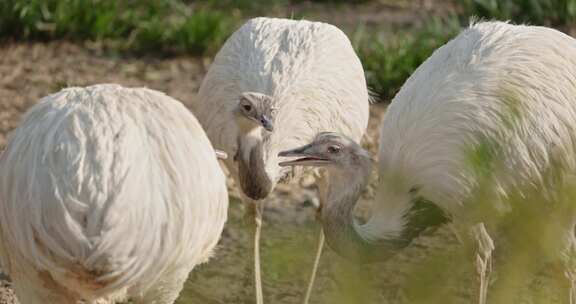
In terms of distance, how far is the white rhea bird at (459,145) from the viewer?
16.5 ft

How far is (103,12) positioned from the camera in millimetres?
8969

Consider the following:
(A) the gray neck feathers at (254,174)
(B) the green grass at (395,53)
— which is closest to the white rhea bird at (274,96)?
(A) the gray neck feathers at (254,174)

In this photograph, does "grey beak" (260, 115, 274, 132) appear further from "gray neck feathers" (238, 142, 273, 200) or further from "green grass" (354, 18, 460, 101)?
"green grass" (354, 18, 460, 101)

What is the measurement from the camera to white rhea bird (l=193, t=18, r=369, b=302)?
5211mm

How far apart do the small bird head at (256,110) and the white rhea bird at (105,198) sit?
0.70 m

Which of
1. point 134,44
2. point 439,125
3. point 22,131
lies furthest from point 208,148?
point 134,44

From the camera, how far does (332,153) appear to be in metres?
5.00

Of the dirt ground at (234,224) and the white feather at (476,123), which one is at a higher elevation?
the white feather at (476,123)

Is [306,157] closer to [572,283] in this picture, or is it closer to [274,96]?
[274,96]

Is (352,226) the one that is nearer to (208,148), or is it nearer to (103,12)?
(208,148)

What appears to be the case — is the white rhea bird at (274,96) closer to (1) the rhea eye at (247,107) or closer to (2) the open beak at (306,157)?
(1) the rhea eye at (247,107)

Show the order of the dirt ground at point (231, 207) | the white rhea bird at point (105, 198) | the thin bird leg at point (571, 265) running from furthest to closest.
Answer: the dirt ground at point (231, 207) < the thin bird leg at point (571, 265) < the white rhea bird at point (105, 198)

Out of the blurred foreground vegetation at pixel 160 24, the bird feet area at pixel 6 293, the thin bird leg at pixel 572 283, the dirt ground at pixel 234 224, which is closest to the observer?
the thin bird leg at pixel 572 283

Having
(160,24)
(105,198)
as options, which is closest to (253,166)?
(105,198)
